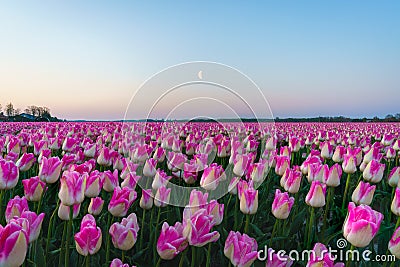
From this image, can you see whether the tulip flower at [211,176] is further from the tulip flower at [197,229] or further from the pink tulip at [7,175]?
the pink tulip at [7,175]

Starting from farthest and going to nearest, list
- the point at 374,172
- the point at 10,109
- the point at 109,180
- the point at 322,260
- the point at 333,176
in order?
1. the point at 10,109
2. the point at 374,172
3. the point at 333,176
4. the point at 109,180
5. the point at 322,260

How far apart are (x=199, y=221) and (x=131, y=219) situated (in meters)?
0.36

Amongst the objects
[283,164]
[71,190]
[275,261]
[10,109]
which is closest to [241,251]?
[275,261]

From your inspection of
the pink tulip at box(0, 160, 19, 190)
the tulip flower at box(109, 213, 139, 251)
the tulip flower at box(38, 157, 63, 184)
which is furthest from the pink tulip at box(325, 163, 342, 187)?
the pink tulip at box(0, 160, 19, 190)

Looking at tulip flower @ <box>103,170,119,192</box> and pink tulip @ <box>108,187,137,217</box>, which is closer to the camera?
pink tulip @ <box>108,187,137,217</box>

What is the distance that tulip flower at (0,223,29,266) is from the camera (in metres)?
1.21

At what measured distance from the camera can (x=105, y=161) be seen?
3559 millimetres

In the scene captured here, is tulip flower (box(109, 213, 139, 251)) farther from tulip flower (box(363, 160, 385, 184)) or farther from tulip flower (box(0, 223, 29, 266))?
tulip flower (box(363, 160, 385, 184))

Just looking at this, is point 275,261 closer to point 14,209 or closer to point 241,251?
point 241,251

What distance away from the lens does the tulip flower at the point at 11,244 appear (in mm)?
1206

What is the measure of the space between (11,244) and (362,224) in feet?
4.86

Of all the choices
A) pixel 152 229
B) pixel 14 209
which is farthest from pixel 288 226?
pixel 14 209

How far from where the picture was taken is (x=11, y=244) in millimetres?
1208

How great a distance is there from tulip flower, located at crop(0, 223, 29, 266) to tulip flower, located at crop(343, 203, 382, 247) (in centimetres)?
144
